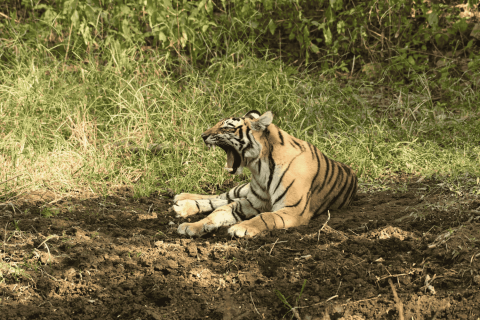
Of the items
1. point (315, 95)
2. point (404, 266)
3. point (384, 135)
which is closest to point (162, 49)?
point (315, 95)

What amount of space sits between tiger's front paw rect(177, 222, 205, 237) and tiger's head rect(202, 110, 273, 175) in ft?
1.38

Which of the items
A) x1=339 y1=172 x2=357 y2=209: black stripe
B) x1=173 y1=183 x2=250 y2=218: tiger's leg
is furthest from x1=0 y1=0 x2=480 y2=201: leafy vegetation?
x1=339 y1=172 x2=357 y2=209: black stripe

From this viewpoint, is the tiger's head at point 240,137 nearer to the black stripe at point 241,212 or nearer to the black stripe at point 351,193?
the black stripe at point 241,212

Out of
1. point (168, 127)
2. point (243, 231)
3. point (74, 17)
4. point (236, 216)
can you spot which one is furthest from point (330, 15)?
point (243, 231)

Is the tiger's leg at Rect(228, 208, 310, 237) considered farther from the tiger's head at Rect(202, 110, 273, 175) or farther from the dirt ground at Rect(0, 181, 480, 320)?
the tiger's head at Rect(202, 110, 273, 175)

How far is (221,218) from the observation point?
3.42 meters

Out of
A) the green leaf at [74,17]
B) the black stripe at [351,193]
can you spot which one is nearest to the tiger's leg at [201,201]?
the black stripe at [351,193]

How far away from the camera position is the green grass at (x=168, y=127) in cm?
424

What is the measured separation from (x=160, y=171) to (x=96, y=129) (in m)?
0.74

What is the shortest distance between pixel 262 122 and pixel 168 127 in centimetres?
168

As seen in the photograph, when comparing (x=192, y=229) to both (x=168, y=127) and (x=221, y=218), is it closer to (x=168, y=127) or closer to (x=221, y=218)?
(x=221, y=218)

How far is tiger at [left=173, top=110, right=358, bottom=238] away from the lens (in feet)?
10.8

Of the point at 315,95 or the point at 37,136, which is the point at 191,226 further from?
the point at 315,95

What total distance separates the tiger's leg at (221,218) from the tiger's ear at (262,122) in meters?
0.56
